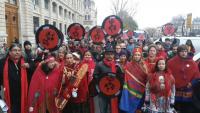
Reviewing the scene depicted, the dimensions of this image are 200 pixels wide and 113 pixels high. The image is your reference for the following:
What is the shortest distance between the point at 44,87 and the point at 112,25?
14.3 feet

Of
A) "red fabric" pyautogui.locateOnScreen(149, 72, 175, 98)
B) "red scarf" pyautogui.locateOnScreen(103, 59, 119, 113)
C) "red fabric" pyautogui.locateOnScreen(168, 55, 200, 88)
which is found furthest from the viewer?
"red scarf" pyautogui.locateOnScreen(103, 59, 119, 113)

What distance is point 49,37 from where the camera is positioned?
5695 millimetres

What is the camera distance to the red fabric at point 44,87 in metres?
4.75

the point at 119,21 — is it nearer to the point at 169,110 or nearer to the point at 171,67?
the point at 171,67

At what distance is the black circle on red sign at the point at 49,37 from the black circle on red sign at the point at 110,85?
4.52ft

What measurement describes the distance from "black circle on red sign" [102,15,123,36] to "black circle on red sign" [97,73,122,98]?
3738 mm

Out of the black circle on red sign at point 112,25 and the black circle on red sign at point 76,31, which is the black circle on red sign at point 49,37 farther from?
the black circle on red sign at point 76,31

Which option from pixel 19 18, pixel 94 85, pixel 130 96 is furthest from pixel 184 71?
pixel 19 18

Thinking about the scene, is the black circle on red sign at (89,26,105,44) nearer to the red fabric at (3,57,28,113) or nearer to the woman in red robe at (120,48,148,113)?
the woman in red robe at (120,48,148,113)

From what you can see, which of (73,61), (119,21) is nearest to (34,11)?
(119,21)

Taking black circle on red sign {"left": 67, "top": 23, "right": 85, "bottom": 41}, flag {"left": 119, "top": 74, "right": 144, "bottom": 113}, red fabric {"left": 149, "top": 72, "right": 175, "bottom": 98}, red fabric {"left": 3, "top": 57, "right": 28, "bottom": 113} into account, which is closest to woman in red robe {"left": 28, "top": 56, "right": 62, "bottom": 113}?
red fabric {"left": 3, "top": 57, "right": 28, "bottom": 113}

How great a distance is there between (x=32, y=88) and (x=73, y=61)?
96cm

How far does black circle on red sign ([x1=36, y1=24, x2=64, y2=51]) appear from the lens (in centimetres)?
571

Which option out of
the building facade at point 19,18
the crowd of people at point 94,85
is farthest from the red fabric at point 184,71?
the building facade at point 19,18
